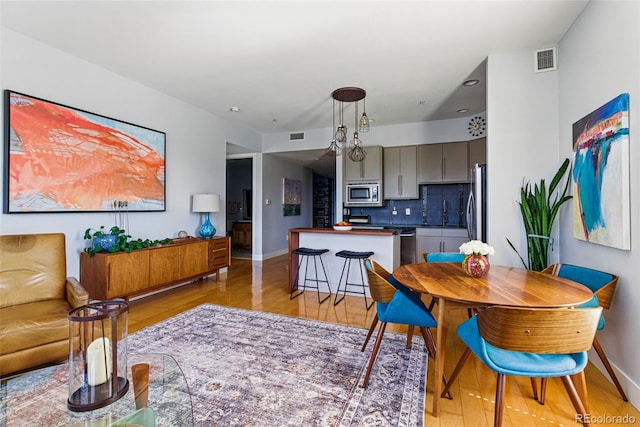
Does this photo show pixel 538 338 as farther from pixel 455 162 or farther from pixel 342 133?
pixel 455 162

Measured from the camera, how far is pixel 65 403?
127 centimetres

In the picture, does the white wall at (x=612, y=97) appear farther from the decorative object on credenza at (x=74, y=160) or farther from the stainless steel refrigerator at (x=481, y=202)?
the decorative object on credenza at (x=74, y=160)

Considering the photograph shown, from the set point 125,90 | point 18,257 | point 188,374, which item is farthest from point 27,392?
point 125,90

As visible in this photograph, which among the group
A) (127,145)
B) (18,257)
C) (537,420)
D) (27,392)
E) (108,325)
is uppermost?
(127,145)

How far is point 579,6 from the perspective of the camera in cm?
242

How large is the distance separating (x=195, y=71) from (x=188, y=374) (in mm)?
3214

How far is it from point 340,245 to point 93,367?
3.28 meters

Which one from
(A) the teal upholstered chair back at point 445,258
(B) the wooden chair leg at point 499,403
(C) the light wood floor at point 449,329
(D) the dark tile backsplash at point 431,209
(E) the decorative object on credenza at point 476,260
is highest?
(D) the dark tile backsplash at point 431,209

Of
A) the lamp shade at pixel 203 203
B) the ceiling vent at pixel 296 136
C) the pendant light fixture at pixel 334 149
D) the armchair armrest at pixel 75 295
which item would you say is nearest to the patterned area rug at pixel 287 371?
the armchair armrest at pixel 75 295

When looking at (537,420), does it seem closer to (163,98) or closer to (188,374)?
(188,374)

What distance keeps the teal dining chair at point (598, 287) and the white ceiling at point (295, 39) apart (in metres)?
2.07

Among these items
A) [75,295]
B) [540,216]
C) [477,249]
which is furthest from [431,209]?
[75,295]

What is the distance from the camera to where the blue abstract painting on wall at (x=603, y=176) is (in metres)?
1.93

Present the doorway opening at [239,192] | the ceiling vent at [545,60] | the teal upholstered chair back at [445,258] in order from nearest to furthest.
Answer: the teal upholstered chair back at [445,258]
the ceiling vent at [545,60]
the doorway opening at [239,192]
